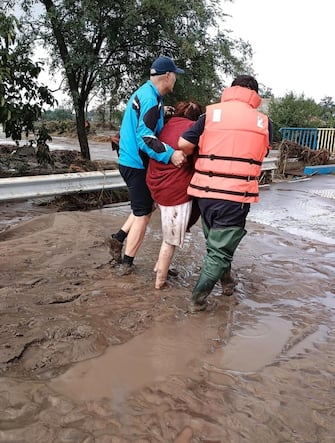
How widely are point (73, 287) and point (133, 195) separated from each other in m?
1.03

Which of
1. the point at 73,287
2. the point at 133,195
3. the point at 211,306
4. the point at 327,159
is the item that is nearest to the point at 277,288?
the point at 211,306

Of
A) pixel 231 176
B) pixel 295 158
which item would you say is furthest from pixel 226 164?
pixel 295 158

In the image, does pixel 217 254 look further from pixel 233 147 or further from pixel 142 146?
pixel 142 146

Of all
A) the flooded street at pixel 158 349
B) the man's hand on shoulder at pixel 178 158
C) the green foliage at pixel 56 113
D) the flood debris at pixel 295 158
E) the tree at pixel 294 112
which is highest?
the tree at pixel 294 112

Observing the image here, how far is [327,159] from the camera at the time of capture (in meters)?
15.1

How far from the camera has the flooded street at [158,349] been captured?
2.34 m

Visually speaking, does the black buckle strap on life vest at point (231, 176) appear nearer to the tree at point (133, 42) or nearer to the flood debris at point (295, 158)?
the tree at point (133, 42)

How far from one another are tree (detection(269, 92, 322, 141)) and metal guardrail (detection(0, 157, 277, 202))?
829 inches

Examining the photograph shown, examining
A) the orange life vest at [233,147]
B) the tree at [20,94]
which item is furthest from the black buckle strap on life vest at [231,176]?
the tree at [20,94]

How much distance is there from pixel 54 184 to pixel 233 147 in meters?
4.16

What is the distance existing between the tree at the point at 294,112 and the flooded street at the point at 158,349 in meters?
23.1

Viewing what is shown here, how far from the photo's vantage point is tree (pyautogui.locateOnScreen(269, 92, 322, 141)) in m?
27.0

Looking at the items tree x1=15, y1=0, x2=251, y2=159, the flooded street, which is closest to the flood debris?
tree x1=15, y1=0, x2=251, y2=159

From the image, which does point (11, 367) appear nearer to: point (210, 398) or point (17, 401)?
point (17, 401)
